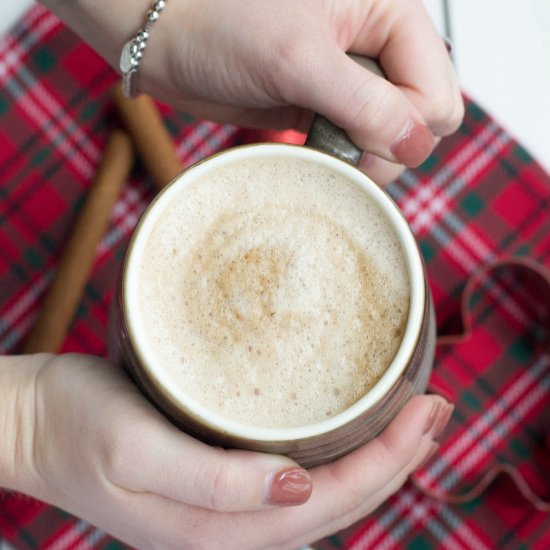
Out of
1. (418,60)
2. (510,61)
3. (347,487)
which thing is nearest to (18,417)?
(347,487)

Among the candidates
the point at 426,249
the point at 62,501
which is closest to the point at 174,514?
the point at 62,501

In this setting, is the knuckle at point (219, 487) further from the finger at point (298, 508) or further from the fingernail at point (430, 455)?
the fingernail at point (430, 455)

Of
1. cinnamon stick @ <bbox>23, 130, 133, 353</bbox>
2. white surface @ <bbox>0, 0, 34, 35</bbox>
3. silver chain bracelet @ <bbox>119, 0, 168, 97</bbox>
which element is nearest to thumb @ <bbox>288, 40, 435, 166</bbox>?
silver chain bracelet @ <bbox>119, 0, 168, 97</bbox>

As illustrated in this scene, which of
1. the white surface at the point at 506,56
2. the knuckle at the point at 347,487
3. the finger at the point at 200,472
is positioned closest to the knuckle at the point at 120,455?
the finger at the point at 200,472

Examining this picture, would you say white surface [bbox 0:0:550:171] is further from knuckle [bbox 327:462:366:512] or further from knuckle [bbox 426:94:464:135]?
knuckle [bbox 327:462:366:512]

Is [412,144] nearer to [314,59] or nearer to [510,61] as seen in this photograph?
[314,59]

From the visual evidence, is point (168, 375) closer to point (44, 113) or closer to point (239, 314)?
point (239, 314)

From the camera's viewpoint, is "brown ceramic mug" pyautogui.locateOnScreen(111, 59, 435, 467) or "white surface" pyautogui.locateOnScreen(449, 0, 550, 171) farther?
"white surface" pyautogui.locateOnScreen(449, 0, 550, 171)
